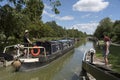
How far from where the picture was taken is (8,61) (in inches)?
680

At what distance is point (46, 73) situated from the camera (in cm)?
1617

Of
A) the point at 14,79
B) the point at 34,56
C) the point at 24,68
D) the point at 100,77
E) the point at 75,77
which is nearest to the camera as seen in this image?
the point at 100,77

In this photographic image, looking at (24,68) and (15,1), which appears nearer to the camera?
(24,68)

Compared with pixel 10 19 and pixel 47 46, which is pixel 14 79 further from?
pixel 10 19

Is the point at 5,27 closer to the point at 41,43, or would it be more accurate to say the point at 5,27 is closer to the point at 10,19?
the point at 10,19

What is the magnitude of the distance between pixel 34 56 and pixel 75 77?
14.9ft

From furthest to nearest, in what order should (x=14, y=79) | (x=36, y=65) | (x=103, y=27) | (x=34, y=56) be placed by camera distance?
(x=103, y=27) → (x=34, y=56) → (x=36, y=65) → (x=14, y=79)

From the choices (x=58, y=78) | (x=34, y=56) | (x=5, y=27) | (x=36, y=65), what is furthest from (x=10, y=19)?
(x=58, y=78)

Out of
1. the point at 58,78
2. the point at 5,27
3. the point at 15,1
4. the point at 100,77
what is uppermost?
the point at 15,1

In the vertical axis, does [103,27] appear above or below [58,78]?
above

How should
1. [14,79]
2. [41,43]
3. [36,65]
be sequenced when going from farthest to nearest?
[41,43]
[36,65]
[14,79]

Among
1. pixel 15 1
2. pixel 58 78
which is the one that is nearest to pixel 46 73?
pixel 58 78

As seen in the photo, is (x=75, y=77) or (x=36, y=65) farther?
(x=36, y=65)

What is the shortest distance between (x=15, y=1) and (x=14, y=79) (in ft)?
41.3
